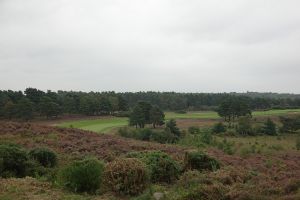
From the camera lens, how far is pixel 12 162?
14.5 m

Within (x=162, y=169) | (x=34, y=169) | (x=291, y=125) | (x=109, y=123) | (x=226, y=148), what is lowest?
(x=291, y=125)

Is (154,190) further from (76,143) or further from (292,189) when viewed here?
(76,143)

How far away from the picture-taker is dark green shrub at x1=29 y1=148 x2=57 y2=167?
1653 centimetres

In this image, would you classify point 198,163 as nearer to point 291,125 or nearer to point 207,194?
point 207,194

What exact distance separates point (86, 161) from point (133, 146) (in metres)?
12.3

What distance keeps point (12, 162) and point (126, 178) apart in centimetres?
577

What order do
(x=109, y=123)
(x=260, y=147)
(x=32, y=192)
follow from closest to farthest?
(x=32, y=192) → (x=260, y=147) → (x=109, y=123)

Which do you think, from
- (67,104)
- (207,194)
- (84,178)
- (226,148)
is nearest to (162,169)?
(84,178)

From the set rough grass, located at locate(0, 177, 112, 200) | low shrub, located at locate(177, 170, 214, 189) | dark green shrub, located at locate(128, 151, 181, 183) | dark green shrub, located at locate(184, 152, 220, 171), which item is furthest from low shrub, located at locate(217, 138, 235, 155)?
rough grass, located at locate(0, 177, 112, 200)

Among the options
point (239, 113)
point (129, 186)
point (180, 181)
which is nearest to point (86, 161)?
point (129, 186)

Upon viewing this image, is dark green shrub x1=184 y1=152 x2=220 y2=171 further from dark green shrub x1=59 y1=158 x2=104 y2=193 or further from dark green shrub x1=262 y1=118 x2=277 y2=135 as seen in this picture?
dark green shrub x1=262 y1=118 x2=277 y2=135

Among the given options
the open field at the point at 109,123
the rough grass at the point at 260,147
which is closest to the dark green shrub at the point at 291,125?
the rough grass at the point at 260,147

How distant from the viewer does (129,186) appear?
37.7 feet

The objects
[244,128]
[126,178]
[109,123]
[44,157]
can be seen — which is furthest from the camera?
[109,123]
